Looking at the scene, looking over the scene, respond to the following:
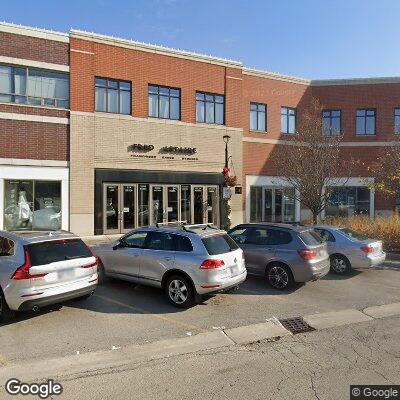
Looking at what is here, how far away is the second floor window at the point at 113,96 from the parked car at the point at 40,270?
44.5 feet

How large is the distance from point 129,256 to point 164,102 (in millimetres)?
14299

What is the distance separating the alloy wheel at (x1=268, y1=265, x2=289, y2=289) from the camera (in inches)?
375

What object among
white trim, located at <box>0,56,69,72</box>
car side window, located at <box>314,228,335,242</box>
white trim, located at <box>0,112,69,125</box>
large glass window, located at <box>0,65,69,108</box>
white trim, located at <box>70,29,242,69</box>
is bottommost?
car side window, located at <box>314,228,335,242</box>

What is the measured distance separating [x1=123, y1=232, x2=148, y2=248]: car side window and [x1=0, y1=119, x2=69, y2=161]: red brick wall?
11038 millimetres

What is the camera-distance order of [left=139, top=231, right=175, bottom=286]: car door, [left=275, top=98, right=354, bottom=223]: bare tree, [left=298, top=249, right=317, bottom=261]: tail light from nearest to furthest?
[left=139, top=231, right=175, bottom=286]: car door → [left=298, top=249, right=317, bottom=261]: tail light → [left=275, top=98, right=354, bottom=223]: bare tree

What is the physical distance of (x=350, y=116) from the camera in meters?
26.8

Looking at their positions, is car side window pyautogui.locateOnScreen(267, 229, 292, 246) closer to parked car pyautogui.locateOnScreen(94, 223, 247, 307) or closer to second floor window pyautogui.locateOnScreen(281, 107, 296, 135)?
parked car pyautogui.locateOnScreen(94, 223, 247, 307)

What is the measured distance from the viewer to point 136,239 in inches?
354

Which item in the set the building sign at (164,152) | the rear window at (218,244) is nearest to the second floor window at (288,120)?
the building sign at (164,152)

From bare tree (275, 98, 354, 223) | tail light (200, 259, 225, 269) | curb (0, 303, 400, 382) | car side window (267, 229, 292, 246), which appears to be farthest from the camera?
bare tree (275, 98, 354, 223)

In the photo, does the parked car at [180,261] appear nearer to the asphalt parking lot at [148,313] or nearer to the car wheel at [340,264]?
the asphalt parking lot at [148,313]

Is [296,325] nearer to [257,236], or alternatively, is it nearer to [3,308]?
[257,236]

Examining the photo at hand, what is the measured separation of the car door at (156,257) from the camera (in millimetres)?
8211

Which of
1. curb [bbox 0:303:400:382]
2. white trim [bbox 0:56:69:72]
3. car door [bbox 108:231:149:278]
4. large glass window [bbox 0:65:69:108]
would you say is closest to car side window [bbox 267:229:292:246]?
curb [bbox 0:303:400:382]
